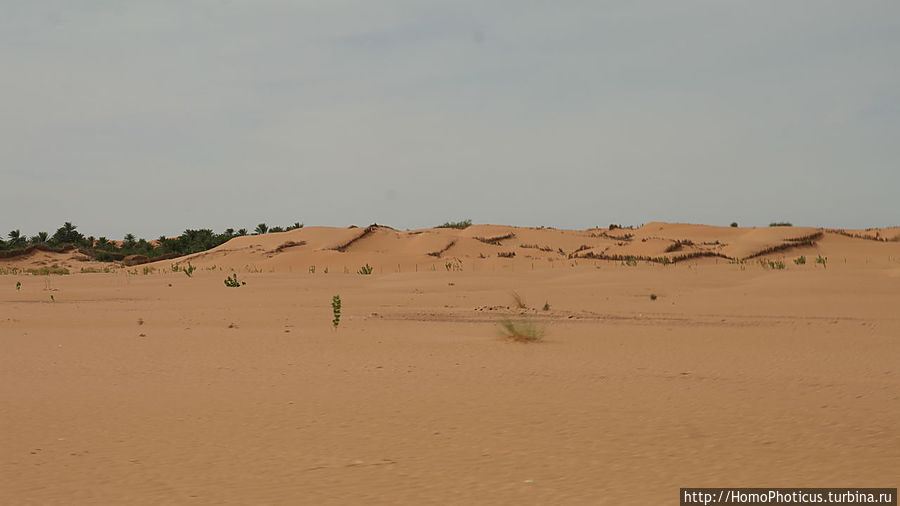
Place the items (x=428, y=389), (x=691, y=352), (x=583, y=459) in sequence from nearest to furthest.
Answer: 1. (x=583, y=459)
2. (x=428, y=389)
3. (x=691, y=352)

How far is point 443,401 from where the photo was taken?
479 cm

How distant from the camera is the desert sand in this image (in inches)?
126

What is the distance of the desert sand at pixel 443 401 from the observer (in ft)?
10.5

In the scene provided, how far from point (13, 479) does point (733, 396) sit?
375 cm

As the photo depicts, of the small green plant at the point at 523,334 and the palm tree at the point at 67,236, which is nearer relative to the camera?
the small green plant at the point at 523,334

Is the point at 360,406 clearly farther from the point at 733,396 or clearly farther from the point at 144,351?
the point at 144,351

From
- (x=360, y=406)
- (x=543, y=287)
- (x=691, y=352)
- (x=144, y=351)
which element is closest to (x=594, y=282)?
(x=543, y=287)

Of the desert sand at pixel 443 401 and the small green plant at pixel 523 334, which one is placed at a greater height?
the small green plant at pixel 523 334

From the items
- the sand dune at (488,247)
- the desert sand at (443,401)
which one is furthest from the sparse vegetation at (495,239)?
the desert sand at (443,401)

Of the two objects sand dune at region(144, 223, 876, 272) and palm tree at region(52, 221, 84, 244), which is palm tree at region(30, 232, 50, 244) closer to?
palm tree at region(52, 221, 84, 244)

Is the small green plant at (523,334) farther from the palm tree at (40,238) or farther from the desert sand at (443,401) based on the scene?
the palm tree at (40,238)

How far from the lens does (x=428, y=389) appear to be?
519 centimetres

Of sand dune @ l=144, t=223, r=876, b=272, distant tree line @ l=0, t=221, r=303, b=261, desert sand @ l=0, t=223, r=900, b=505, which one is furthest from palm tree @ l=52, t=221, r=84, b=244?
desert sand @ l=0, t=223, r=900, b=505

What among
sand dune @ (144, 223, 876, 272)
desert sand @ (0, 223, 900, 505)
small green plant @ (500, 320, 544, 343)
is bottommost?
desert sand @ (0, 223, 900, 505)
